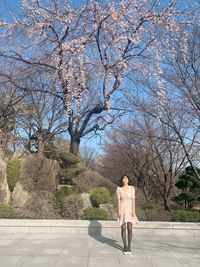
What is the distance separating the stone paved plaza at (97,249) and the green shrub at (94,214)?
1.23 metres

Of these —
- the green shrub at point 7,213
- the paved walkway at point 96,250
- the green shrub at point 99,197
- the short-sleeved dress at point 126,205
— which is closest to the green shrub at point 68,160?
the green shrub at point 99,197

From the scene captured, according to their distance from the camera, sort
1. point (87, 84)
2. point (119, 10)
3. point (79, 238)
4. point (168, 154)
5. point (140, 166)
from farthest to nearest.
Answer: point (140, 166)
point (168, 154)
point (87, 84)
point (119, 10)
point (79, 238)

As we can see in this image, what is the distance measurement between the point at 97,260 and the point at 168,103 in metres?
7.80

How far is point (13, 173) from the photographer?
15117mm

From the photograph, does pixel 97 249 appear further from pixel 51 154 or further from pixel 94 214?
pixel 51 154

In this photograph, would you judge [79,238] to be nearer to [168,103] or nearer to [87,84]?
[168,103]

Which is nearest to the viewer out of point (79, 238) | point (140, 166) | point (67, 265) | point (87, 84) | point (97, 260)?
point (67, 265)

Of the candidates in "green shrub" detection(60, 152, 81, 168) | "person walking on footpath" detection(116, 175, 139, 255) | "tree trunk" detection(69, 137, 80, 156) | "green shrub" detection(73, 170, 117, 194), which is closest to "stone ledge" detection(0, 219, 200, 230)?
"person walking on footpath" detection(116, 175, 139, 255)

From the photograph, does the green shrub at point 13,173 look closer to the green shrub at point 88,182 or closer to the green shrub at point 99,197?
the green shrub at point 88,182

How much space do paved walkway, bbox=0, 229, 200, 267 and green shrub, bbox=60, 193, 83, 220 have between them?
1.68m

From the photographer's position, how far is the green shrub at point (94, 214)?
1250cm

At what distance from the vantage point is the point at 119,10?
604 inches

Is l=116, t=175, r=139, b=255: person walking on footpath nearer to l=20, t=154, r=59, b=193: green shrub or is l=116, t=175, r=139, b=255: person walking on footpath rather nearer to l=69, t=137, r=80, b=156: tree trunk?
l=20, t=154, r=59, b=193: green shrub

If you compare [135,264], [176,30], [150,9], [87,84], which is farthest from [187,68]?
[135,264]
